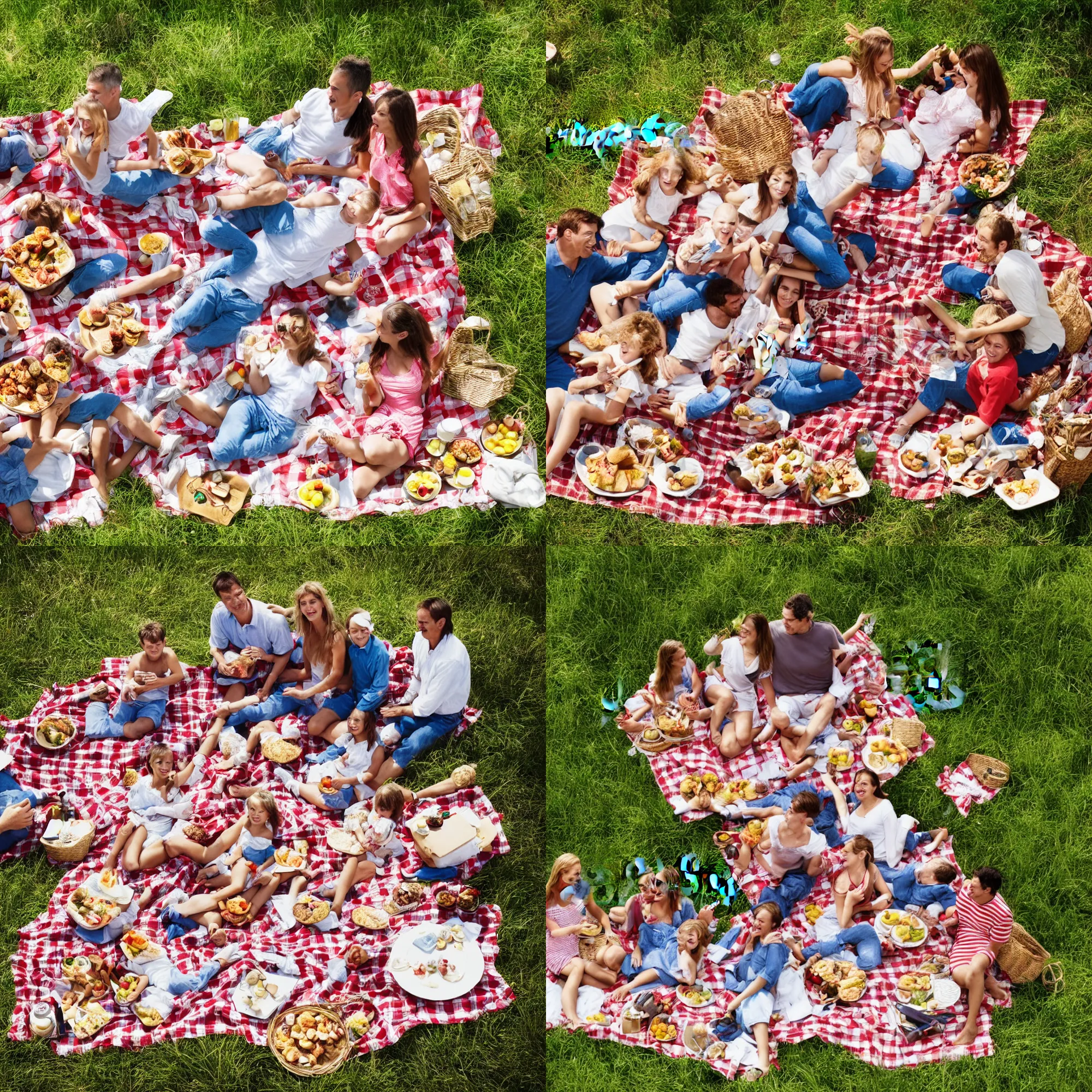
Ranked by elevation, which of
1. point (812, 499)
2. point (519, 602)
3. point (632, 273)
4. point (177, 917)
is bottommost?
point (177, 917)

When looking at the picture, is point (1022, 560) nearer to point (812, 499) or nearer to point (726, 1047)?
point (812, 499)

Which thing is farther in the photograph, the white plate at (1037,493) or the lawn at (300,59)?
the lawn at (300,59)

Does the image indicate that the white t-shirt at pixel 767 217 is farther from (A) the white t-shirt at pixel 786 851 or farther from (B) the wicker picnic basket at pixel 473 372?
(A) the white t-shirt at pixel 786 851

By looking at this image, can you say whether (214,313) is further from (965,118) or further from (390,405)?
(965,118)

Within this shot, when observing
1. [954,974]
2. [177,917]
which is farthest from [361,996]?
[954,974]

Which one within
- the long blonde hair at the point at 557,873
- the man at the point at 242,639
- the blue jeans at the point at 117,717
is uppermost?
the man at the point at 242,639

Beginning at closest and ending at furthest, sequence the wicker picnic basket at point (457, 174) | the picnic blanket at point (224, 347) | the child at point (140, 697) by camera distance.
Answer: the child at point (140, 697) < the picnic blanket at point (224, 347) < the wicker picnic basket at point (457, 174)

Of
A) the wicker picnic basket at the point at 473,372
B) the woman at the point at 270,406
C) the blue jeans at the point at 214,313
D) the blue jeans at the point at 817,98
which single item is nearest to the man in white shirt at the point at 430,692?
the wicker picnic basket at the point at 473,372
